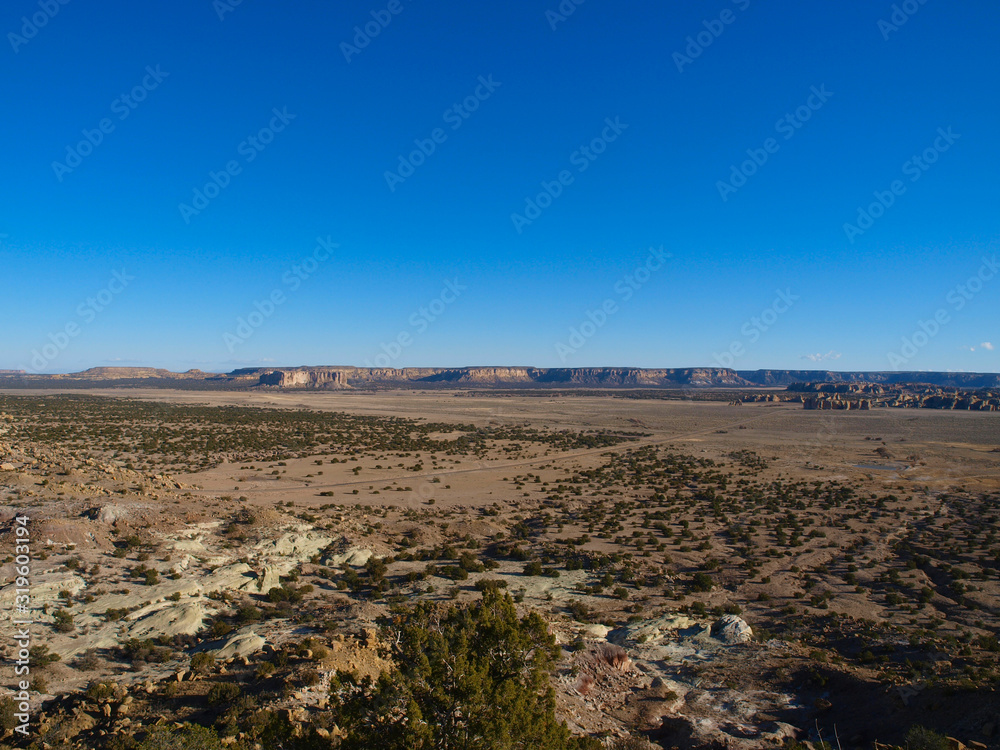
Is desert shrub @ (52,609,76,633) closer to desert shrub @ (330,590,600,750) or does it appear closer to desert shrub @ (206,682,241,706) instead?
desert shrub @ (206,682,241,706)

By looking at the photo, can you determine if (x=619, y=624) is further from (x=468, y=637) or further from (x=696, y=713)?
(x=468, y=637)

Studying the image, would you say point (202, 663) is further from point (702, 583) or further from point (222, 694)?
point (702, 583)

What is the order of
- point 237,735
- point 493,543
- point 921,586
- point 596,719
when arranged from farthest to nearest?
point 493,543
point 921,586
point 596,719
point 237,735

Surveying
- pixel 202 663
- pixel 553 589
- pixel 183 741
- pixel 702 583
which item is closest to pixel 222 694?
pixel 202 663

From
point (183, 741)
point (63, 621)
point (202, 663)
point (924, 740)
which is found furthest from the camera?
point (63, 621)

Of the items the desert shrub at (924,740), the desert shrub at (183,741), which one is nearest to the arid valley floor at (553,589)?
the desert shrub at (183,741)

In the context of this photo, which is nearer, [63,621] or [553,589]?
[63,621]

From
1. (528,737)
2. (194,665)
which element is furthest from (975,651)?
(194,665)

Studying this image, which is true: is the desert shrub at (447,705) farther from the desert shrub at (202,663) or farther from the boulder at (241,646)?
the boulder at (241,646)
